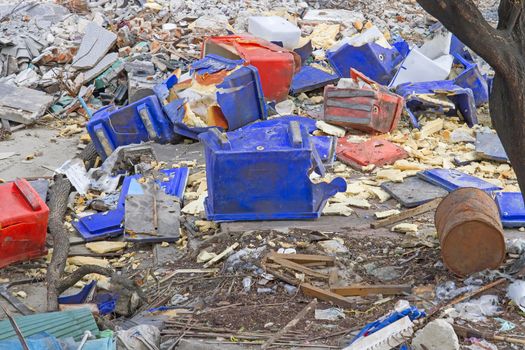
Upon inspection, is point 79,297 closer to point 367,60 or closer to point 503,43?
point 503,43

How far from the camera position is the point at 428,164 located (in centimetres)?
962

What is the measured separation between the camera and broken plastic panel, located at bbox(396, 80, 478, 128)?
11227mm

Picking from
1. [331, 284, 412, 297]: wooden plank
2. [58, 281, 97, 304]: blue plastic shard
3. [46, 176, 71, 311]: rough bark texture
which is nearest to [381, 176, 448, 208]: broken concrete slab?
[331, 284, 412, 297]: wooden plank

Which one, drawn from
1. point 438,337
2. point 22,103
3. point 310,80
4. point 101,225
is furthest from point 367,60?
point 438,337

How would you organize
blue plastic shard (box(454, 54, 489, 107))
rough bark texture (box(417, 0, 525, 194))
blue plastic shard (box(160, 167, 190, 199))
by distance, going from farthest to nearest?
blue plastic shard (box(454, 54, 489, 107)) < blue plastic shard (box(160, 167, 190, 199)) < rough bark texture (box(417, 0, 525, 194))

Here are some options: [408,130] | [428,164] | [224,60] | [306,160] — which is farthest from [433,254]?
[224,60]

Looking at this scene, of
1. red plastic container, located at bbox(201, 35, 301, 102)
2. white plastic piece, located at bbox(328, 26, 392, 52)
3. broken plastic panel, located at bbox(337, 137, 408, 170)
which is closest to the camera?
broken plastic panel, located at bbox(337, 137, 408, 170)

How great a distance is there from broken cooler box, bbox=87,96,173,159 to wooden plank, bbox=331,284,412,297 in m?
5.12

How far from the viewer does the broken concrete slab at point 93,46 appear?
47.1 feet

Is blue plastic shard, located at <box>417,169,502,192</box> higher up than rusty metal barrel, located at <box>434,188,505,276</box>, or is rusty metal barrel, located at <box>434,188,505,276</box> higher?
rusty metal barrel, located at <box>434,188,505,276</box>

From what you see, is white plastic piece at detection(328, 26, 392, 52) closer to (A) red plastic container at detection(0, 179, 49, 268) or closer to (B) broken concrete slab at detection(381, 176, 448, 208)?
(B) broken concrete slab at detection(381, 176, 448, 208)

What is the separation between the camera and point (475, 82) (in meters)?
11.8

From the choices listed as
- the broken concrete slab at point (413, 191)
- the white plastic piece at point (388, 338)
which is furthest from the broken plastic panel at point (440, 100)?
the white plastic piece at point (388, 338)

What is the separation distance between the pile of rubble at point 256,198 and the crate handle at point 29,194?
0.03 m
